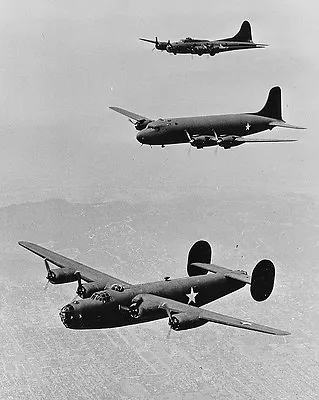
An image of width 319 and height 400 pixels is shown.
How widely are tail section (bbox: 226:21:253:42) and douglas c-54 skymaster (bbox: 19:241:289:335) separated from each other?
1316cm

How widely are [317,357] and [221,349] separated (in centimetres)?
1412

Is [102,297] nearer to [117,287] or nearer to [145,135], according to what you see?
[117,287]

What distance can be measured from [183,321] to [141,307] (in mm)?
2247

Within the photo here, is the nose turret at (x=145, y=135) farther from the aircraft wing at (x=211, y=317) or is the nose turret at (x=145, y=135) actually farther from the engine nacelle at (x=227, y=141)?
the aircraft wing at (x=211, y=317)

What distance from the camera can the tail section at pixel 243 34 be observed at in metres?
42.7

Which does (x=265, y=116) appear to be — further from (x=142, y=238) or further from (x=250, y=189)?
(x=250, y=189)

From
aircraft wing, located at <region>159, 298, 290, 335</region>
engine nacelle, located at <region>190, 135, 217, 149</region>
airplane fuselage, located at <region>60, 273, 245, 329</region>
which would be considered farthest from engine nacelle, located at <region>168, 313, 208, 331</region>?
engine nacelle, located at <region>190, 135, 217, 149</region>

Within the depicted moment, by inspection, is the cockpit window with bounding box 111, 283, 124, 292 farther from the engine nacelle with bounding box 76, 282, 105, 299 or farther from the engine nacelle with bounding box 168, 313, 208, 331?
the engine nacelle with bounding box 168, 313, 208, 331

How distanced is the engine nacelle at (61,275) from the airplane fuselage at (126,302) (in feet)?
11.2

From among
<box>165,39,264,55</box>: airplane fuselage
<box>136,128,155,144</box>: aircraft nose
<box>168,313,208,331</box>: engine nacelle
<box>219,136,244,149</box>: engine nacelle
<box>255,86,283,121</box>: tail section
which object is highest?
<box>165,39,264,55</box>: airplane fuselage

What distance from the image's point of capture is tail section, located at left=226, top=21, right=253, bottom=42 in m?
42.7

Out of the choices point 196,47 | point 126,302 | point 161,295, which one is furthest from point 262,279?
point 196,47

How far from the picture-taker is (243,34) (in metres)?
42.8

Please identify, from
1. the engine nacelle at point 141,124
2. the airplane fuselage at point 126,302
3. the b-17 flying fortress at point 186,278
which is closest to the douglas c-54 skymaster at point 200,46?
the b-17 flying fortress at point 186,278
